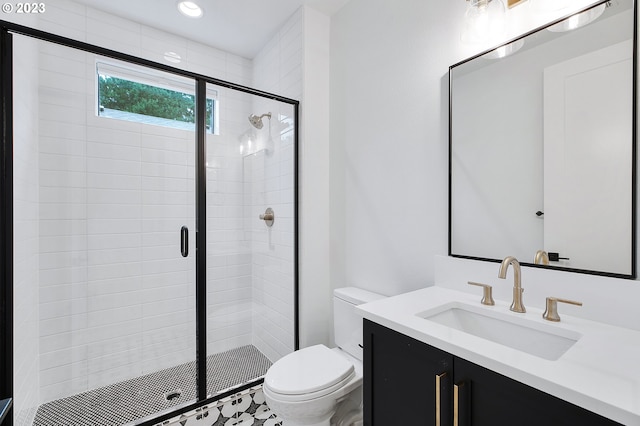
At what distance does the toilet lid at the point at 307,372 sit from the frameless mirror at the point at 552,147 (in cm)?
79

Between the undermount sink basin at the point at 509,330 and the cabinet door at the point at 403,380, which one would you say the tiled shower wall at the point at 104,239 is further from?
the undermount sink basin at the point at 509,330

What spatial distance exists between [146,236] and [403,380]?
1833 millimetres

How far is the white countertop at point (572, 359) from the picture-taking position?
58 cm

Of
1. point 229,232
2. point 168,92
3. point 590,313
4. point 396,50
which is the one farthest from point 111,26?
point 590,313

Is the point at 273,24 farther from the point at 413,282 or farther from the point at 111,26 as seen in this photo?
the point at 413,282

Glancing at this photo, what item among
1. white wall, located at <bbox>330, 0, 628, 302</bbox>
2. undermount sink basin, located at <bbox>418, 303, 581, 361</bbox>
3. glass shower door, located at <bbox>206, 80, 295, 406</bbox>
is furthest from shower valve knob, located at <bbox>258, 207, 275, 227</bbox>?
undermount sink basin, located at <bbox>418, 303, 581, 361</bbox>

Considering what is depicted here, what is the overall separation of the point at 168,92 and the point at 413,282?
196 centimetres

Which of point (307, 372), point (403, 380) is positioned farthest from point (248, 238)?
point (403, 380)

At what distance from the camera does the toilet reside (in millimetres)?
1298

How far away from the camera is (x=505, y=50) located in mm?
1210

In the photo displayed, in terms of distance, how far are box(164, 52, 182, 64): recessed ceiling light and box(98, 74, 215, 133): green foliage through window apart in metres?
0.46

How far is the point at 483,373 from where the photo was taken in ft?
2.43

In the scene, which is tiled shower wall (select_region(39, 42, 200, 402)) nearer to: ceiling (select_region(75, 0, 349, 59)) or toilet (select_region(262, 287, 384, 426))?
ceiling (select_region(75, 0, 349, 59))

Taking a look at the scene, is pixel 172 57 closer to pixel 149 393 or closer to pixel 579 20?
pixel 149 393
